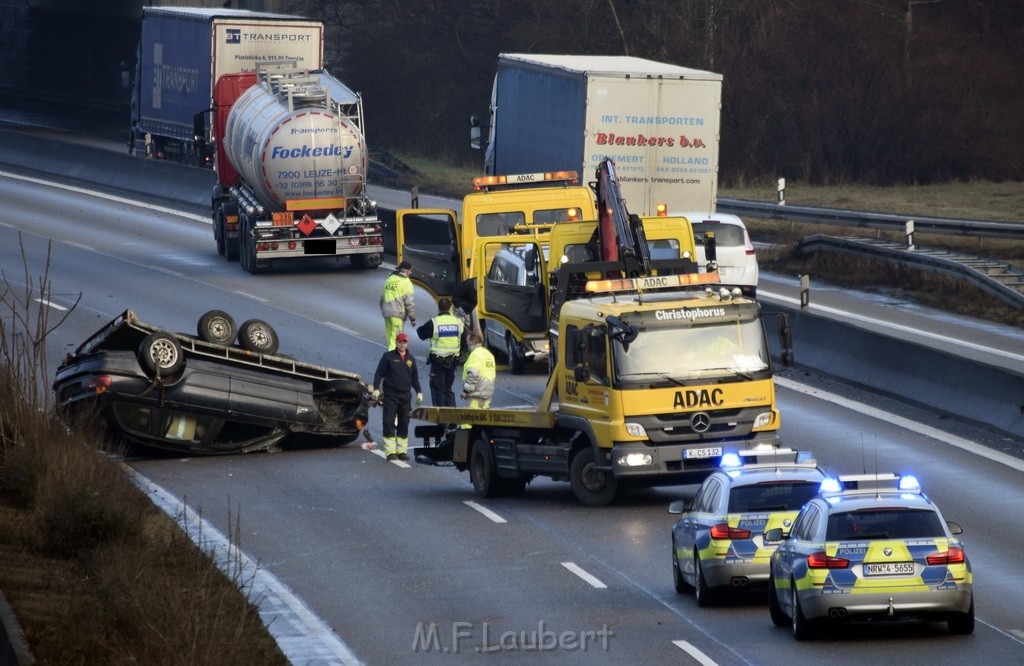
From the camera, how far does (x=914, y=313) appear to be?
33.2m

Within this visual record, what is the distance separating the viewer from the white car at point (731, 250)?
102ft

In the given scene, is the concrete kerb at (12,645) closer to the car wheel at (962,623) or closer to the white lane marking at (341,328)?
the car wheel at (962,623)

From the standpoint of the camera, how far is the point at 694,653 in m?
13.0

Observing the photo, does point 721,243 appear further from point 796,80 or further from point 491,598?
point 796,80

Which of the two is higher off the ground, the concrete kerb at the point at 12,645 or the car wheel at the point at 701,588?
the concrete kerb at the point at 12,645

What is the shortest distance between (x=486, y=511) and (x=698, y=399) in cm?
260

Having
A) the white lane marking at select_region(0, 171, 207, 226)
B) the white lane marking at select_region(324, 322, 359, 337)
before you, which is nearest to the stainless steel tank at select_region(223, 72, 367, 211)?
the white lane marking at select_region(324, 322, 359, 337)

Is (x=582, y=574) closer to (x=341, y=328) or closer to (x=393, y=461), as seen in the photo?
(x=393, y=461)

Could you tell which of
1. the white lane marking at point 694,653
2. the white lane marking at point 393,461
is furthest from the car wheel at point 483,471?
the white lane marking at point 694,653

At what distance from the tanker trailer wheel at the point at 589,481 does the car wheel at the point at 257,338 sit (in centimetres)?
578

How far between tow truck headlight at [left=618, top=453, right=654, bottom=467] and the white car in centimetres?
1288

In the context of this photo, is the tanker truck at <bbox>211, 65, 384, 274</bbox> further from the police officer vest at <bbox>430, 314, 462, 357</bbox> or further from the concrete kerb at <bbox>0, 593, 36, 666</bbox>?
the concrete kerb at <bbox>0, 593, 36, 666</bbox>

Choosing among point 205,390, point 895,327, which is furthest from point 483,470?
point 895,327

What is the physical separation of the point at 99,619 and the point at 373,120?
62.3 meters
